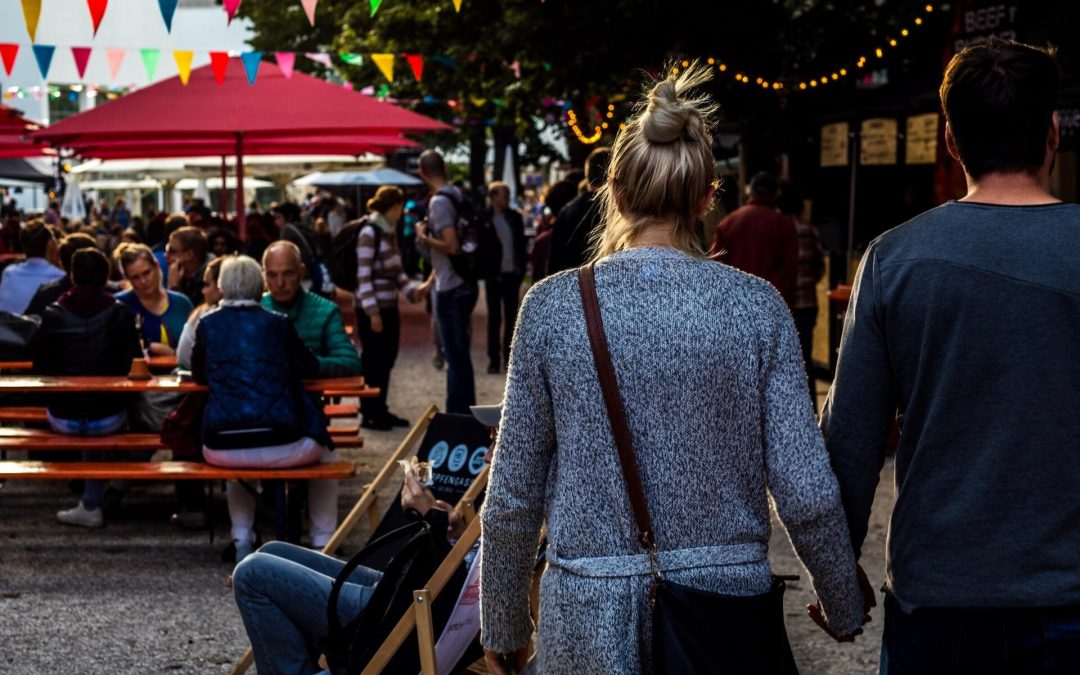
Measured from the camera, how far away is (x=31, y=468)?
7.22 metres

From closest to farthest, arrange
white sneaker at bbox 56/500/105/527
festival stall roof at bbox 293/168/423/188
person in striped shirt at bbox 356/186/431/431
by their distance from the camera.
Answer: white sneaker at bbox 56/500/105/527
person in striped shirt at bbox 356/186/431/431
festival stall roof at bbox 293/168/423/188

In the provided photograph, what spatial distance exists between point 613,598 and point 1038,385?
81 cm

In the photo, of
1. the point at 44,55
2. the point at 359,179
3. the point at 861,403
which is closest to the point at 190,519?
the point at 861,403

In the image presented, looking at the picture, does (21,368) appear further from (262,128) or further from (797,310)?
(797,310)

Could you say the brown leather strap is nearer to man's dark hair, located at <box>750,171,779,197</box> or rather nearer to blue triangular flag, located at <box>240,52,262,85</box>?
man's dark hair, located at <box>750,171,779,197</box>

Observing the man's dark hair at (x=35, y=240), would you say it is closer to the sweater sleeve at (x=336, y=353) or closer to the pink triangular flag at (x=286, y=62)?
the pink triangular flag at (x=286, y=62)

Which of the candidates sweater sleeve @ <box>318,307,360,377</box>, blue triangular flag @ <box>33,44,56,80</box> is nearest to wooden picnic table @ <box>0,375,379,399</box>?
sweater sleeve @ <box>318,307,360,377</box>

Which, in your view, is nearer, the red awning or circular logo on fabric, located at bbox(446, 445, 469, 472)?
circular logo on fabric, located at bbox(446, 445, 469, 472)

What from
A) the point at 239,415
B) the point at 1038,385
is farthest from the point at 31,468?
the point at 1038,385

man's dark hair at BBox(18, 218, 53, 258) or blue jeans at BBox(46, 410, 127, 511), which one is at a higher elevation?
man's dark hair at BBox(18, 218, 53, 258)

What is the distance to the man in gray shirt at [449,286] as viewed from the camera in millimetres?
10484

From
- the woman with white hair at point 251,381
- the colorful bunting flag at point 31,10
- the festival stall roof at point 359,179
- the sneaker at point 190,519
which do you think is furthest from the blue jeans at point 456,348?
the festival stall roof at point 359,179

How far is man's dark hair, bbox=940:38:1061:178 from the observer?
2.60 metres

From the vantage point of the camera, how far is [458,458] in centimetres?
594
